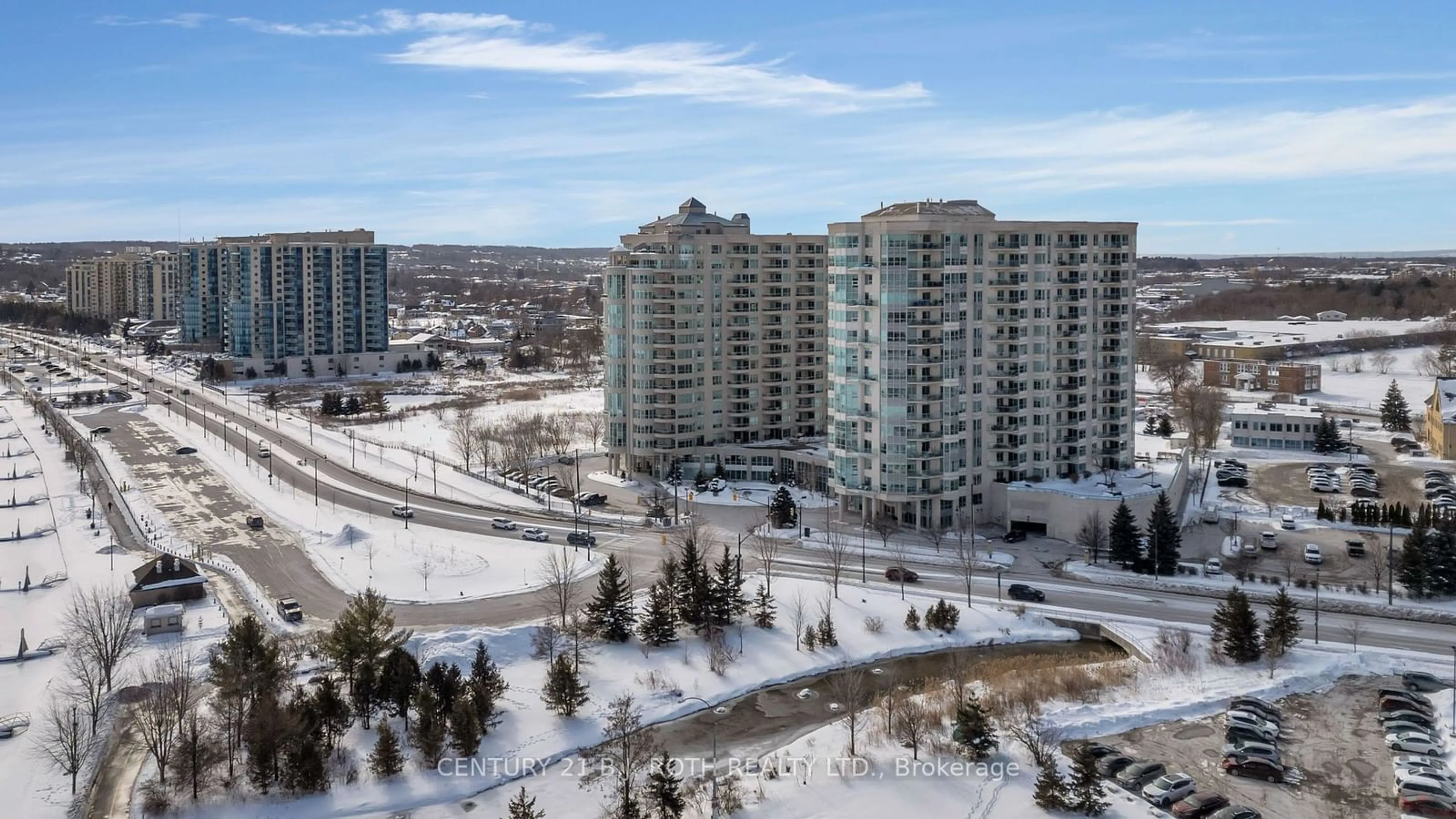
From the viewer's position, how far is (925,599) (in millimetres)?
33656

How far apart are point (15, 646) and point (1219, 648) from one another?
30.4m

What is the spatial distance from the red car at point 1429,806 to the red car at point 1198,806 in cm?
310

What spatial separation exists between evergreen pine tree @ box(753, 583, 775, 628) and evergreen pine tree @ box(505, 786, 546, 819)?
10.8 metres

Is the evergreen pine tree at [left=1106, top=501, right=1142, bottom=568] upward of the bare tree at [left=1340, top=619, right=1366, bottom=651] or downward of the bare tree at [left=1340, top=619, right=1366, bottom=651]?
upward

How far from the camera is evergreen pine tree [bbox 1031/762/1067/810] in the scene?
69.0 feet

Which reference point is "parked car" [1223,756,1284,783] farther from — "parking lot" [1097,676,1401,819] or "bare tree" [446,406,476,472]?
"bare tree" [446,406,476,472]

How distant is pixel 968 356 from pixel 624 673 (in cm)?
1936

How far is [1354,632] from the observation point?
2955cm

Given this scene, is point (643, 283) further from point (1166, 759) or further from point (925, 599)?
point (1166, 759)

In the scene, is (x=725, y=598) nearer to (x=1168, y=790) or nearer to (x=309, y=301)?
(x=1168, y=790)

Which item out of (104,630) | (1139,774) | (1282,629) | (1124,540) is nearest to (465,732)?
(104,630)

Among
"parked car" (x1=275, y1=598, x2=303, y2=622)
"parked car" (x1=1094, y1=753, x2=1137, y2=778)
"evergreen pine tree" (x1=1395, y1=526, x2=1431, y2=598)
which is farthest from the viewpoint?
"evergreen pine tree" (x1=1395, y1=526, x2=1431, y2=598)

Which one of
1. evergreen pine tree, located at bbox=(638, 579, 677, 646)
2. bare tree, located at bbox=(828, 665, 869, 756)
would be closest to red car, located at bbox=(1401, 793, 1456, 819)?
bare tree, located at bbox=(828, 665, 869, 756)

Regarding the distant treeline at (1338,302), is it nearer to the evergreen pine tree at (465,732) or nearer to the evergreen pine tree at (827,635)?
the evergreen pine tree at (827,635)
